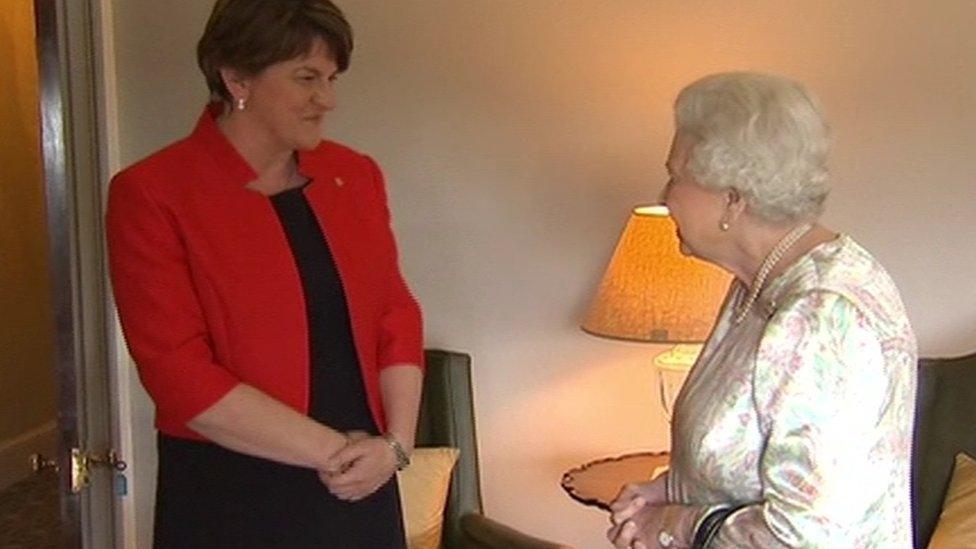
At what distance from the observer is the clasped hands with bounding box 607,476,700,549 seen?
1776 mm

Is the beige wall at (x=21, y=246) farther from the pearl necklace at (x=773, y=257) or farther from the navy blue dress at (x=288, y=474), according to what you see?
the pearl necklace at (x=773, y=257)

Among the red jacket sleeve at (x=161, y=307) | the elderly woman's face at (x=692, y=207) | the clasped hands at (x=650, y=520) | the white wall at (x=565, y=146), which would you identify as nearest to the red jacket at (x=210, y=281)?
the red jacket sleeve at (x=161, y=307)

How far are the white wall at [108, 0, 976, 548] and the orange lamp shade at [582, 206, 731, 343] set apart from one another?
37 cm

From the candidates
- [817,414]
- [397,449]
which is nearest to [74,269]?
[397,449]

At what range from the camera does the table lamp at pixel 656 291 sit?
2826 mm

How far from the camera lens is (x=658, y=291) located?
112 inches

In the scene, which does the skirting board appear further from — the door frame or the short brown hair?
the short brown hair

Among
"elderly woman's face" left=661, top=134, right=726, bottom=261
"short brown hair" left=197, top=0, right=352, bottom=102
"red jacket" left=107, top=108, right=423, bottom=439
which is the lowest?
"red jacket" left=107, top=108, right=423, bottom=439

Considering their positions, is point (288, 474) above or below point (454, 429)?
above

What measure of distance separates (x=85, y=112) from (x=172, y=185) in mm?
827

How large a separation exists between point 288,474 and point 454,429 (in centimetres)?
114

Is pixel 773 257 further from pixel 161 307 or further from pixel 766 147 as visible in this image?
pixel 161 307

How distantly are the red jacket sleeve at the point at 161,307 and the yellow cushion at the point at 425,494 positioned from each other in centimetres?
113

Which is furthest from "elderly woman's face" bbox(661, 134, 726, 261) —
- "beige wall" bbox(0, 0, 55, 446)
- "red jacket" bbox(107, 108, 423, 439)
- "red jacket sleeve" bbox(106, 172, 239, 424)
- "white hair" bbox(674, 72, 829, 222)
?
"beige wall" bbox(0, 0, 55, 446)
